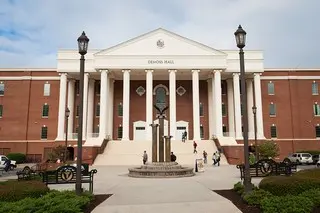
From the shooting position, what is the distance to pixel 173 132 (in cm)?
4381

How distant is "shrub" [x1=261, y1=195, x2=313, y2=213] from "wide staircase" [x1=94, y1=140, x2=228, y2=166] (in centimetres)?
2653

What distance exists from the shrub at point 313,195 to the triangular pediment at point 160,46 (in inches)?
1519

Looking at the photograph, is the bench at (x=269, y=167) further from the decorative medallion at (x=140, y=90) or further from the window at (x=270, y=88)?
the window at (x=270, y=88)

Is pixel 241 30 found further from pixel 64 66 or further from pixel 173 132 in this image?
pixel 64 66

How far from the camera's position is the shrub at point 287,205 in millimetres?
8195

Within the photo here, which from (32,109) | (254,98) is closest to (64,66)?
(32,109)

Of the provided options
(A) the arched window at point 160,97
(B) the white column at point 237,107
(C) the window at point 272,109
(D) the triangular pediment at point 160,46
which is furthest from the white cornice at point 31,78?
(C) the window at point 272,109

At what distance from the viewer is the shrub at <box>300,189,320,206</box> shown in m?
8.92

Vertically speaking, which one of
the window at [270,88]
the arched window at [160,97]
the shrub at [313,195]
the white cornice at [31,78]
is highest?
the white cornice at [31,78]

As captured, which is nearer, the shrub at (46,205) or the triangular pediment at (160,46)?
the shrub at (46,205)

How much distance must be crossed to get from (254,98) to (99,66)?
24.4 metres

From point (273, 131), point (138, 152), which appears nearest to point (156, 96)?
point (138, 152)

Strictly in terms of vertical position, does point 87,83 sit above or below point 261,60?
below

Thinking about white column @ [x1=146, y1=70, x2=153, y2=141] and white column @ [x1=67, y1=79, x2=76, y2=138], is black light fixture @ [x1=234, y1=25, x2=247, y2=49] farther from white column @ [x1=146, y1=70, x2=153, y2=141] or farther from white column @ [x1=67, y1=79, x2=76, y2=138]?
white column @ [x1=67, y1=79, x2=76, y2=138]
